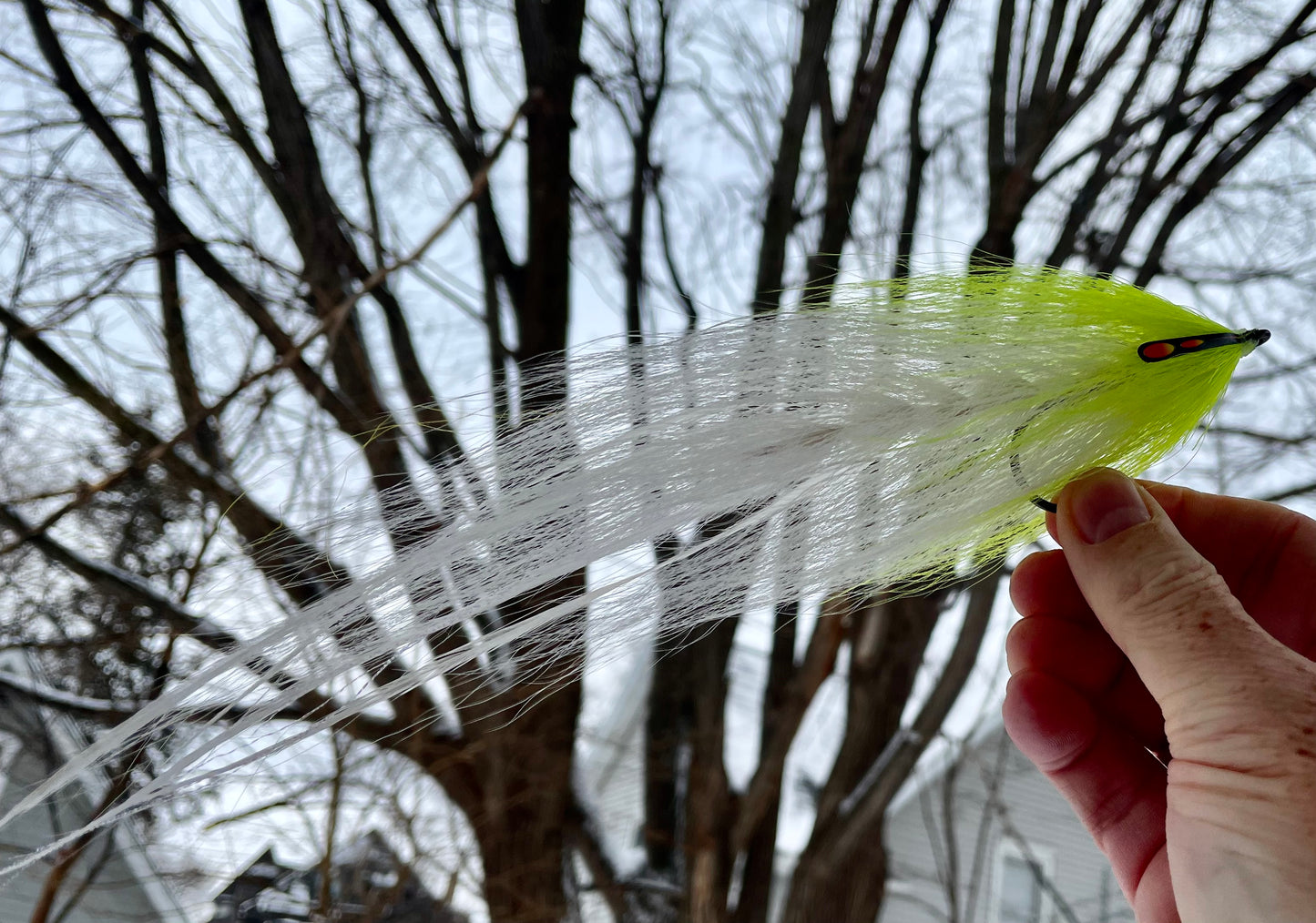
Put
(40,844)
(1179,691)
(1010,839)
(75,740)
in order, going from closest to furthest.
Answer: (1179,691)
(40,844)
(75,740)
(1010,839)

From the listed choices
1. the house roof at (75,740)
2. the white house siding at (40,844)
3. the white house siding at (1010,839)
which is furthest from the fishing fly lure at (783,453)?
the white house siding at (1010,839)

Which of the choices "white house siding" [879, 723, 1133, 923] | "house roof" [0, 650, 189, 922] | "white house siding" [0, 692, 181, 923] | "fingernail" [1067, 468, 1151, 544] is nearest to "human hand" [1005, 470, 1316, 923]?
"fingernail" [1067, 468, 1151, 544]

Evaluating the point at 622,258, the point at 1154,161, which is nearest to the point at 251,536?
the point at 622,258

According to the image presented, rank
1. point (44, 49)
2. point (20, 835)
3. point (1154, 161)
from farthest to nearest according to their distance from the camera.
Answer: point (1154, 161) → point (44, 49) → point (20, 835)

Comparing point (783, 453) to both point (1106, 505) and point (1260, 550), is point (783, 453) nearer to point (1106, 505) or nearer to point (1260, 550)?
point (1106, 505)

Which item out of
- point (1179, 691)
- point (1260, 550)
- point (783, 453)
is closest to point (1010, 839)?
point (1260, 550)

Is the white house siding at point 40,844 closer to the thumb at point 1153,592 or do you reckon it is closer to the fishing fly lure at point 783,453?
the fishing fly lure at point 783,453

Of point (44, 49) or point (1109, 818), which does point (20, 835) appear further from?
point (1109, 818)
